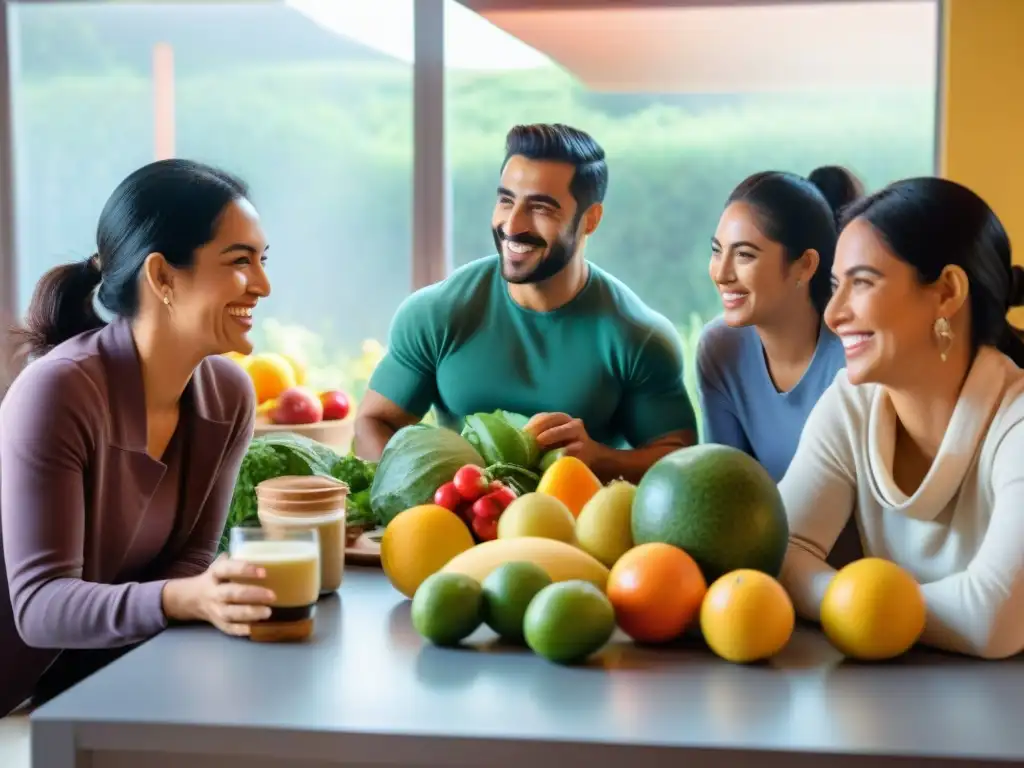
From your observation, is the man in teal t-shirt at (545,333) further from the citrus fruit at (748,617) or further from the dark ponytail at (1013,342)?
the citrus fruit at (748,617)

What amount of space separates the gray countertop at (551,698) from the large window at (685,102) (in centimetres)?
225

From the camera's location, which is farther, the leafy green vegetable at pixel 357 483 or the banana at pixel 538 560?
the leafy green vegetable at pixel 357 483

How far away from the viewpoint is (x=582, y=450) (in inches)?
83.0

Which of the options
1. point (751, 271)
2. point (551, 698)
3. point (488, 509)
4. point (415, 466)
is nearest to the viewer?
point (551, 698)

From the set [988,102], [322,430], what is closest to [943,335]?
[322,430]

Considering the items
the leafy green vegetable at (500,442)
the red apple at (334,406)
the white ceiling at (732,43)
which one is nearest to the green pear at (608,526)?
the leafy green vegetable at (500,442)

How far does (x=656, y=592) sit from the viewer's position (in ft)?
3.97

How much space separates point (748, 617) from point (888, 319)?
421 mm

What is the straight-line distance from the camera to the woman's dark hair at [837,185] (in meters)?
2.43

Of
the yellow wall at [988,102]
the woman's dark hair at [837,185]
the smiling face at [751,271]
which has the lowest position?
the smiling face at [751,271]

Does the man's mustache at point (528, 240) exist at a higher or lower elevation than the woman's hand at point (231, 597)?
higher

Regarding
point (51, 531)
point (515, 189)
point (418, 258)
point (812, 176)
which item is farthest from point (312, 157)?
point (51, 531)

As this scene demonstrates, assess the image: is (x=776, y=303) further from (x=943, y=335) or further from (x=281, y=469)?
(x=281, y=469)

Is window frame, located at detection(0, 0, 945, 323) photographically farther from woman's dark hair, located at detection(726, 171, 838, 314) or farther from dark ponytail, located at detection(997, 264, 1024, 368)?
dark ponytail, located at detection(997, 264, 1024, 368)
